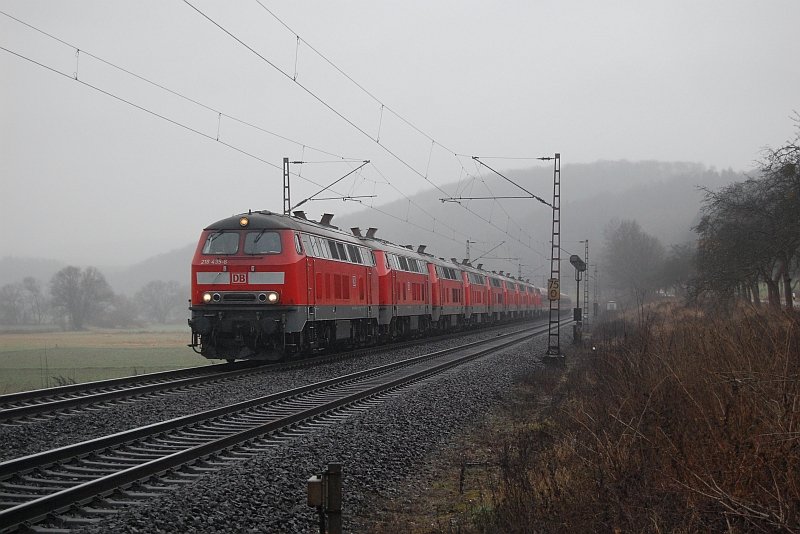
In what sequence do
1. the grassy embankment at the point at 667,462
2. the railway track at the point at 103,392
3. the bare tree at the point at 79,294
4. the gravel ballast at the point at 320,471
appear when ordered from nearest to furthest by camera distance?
1. the grassy embankment at the point at 667,462
2. the gravel ballast at the point at 320,471
3. the railway track at the point at 103,392
4. the bare tree at the point at 79,294

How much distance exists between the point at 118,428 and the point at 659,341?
8.43m

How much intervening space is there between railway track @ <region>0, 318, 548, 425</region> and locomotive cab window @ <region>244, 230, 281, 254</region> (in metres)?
2.98

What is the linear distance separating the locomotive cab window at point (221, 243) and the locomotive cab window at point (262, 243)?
12.5 inches

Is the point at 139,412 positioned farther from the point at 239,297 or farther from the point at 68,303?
the point at 68,303

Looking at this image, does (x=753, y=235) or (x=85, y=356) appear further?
(x=85, y=356)

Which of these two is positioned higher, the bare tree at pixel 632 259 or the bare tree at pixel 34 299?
the bare tree at pixel 632 259

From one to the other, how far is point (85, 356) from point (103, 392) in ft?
99.9

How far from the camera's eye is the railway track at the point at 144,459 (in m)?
6.95

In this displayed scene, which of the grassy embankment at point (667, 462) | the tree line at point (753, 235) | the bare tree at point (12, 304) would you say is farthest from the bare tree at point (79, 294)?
the grassy embankment at point (667, 462)

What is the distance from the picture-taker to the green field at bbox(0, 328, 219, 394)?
2968cm

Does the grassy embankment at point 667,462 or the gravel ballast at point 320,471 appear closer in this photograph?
the grassy embankment at point 667,462

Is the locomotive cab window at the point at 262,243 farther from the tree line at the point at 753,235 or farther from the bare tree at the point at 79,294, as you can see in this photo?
the bare tree at the point at 79,294

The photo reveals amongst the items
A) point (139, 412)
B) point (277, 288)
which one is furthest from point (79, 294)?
point (139, 412)

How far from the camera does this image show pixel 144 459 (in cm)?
927
